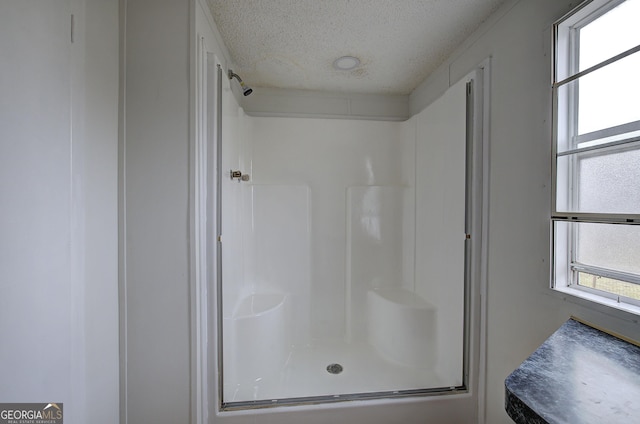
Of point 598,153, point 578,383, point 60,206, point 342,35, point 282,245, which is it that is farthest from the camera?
point 282,245

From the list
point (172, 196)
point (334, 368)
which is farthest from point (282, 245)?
point (172, 196)

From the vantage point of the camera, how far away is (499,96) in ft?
4.11

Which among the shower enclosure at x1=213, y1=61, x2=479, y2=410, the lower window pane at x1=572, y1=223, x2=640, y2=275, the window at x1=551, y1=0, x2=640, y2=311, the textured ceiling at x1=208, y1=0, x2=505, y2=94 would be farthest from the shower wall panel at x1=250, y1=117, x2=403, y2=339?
the lower window pane at x1=572, y1=223, x2=640, y2=275

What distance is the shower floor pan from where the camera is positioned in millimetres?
1395

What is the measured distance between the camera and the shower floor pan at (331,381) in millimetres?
1395

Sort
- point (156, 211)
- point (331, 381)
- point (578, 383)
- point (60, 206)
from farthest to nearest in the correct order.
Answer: point (331, 381), point (156, 211), point (60, 206), point (578, 383)

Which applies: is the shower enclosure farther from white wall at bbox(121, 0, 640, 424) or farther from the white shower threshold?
white wall at bbox(121, 0, 640, 424)

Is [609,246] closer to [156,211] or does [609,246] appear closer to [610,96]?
[610,96]

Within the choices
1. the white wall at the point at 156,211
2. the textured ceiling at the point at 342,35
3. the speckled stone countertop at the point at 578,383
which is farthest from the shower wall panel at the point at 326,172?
the speckled stone countertop at the point at 578,383

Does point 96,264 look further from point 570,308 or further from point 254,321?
point 570,308

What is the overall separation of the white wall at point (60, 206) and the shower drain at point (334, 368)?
126 centimetres

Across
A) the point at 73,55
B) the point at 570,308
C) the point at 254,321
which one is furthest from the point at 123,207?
the point at 570,308

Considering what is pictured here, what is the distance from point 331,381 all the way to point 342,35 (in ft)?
7.28

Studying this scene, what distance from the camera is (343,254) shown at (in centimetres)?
228
